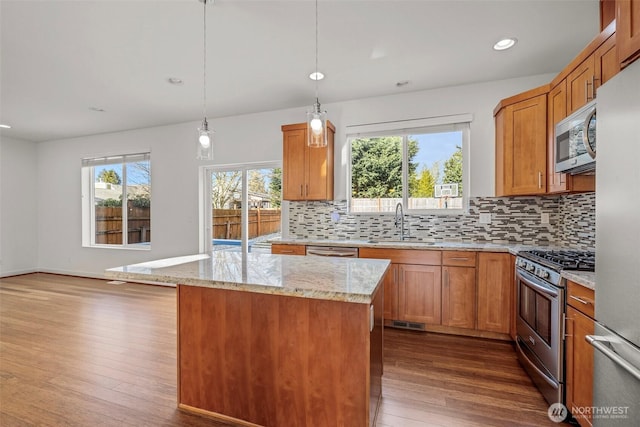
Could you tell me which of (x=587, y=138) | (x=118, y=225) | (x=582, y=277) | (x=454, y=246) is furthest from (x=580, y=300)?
(x=118, y=225)

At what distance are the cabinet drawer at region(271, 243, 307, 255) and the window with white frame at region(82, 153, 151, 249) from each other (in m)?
3.09

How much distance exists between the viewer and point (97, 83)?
136 inches

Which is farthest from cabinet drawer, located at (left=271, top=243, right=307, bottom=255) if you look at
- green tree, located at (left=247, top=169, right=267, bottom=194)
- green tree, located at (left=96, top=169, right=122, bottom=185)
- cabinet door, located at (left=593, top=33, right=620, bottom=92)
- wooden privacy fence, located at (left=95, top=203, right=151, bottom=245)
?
green tree, located at (left=96, top=169, right=122, bottom=185)

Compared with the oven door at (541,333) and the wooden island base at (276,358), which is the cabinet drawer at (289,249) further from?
the oven door at (541,333)

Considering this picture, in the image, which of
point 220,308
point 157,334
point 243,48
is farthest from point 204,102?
point 220,308

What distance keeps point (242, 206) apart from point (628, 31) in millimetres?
4345

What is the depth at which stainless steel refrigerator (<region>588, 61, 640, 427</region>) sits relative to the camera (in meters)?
1.03

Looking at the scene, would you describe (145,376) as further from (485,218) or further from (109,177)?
(109,177)

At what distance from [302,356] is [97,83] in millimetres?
3911

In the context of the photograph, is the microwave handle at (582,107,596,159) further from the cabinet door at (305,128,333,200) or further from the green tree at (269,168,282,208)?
the green tree at (269,168,282,208)

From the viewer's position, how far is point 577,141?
1940mm

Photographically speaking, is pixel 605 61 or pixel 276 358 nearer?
pixel 276 358

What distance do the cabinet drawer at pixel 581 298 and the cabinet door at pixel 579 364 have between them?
33 millimetres

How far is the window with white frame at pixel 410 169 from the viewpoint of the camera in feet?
11.8
